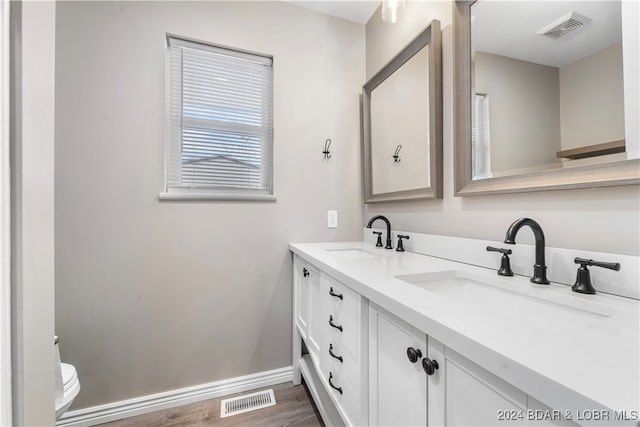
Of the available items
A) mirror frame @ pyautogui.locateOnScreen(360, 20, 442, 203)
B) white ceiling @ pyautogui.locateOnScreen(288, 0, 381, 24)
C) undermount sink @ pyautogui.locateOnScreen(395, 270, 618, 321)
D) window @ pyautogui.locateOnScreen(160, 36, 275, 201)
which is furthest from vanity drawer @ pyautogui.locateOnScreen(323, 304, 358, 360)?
white ceiling @ pyautogui.locateOnScreen(288, 0, 381, 24)

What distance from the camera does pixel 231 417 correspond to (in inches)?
55.8

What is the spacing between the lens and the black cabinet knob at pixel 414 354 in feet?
2.05

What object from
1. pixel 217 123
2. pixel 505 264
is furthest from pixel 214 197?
pixel 505 264

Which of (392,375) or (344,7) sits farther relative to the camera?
(344,7)

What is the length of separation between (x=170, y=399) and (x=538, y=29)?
243cm

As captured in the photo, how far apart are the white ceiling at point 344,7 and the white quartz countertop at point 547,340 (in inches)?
74.2

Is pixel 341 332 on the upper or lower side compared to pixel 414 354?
lower

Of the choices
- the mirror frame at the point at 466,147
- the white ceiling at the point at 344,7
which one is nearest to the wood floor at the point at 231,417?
the mirror frame at the point at 466,147

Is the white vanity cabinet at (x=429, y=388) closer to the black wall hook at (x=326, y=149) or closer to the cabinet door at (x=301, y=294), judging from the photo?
the cabinet door at (x=301, y=294)

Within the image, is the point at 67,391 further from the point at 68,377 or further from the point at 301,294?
the point at 301,294

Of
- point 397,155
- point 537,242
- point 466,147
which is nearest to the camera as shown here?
point 537,242

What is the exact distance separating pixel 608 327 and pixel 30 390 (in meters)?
1.08

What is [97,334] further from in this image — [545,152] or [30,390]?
[545,152]

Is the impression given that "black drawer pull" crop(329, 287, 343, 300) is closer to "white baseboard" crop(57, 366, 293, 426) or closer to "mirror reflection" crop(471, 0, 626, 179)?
"mirror reflection" crop(471, 0, 626, 179)
